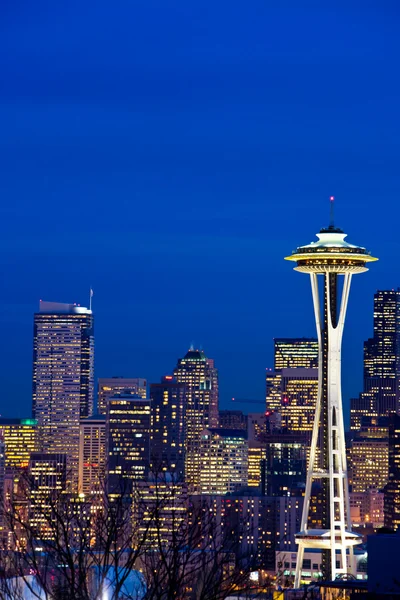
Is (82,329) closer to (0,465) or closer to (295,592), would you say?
(0,465)

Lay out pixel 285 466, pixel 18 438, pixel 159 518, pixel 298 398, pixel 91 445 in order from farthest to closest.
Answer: pixel 298 398
pixel 91 445
pixel 18 438
pixel 285 466
pixel 159 518

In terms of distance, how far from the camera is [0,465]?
135375 millimetres

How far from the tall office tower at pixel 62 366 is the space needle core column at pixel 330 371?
328ft

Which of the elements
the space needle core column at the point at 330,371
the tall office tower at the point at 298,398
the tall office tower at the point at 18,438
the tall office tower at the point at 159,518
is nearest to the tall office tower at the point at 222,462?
the tall office tower at the point at 298,398

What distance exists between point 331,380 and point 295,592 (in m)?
10.9

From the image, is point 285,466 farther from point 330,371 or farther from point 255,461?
point 330,371

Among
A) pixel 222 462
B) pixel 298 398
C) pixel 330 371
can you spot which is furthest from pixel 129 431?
pixel 330 371

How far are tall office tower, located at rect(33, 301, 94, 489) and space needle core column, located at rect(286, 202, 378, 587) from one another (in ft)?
328

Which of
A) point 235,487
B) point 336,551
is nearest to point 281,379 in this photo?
point 235,487

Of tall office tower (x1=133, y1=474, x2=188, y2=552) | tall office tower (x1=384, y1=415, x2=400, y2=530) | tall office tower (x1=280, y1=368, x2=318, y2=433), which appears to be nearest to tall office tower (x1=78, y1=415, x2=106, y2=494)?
tall office tower (x1=280, y1=368, x2=318, y2=433)

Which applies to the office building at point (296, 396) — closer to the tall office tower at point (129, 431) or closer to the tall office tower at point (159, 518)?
the tall office tower at point (129, 431)

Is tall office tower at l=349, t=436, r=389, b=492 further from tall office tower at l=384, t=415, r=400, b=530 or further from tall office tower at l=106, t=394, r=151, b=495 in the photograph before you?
tall office tower at l=106, t=394, r=151, b=495

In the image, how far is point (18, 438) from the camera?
512 ft

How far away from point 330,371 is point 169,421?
88.4m
